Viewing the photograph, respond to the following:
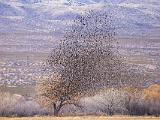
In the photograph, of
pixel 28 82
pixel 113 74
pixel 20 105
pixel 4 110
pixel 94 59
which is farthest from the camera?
pixel 28 82

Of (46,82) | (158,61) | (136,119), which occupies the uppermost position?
(158,61)

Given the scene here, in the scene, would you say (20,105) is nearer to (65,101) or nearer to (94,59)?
(65,101)

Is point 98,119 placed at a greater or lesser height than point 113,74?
lesser

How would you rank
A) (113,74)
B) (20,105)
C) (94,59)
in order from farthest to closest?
(113,74) → (94,59) → (20,105)

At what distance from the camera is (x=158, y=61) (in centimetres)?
16612

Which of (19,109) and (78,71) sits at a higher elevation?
(78,71)

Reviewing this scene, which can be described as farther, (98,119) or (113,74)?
(113,74)

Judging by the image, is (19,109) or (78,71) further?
(78,71)

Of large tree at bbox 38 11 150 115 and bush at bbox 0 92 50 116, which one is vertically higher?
large tree at bbox 38 11 150 115

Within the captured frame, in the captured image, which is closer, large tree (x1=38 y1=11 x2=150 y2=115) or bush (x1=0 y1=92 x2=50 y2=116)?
bush (x1=0 y1=92 x2=50 y2=116)

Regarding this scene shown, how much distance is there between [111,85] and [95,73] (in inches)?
100

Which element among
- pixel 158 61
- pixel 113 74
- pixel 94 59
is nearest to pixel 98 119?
pixel 94 59

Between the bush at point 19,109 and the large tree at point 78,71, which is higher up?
the large tree at point 78,71

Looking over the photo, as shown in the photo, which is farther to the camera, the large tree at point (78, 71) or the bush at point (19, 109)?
the large tree at point (78, 71)
